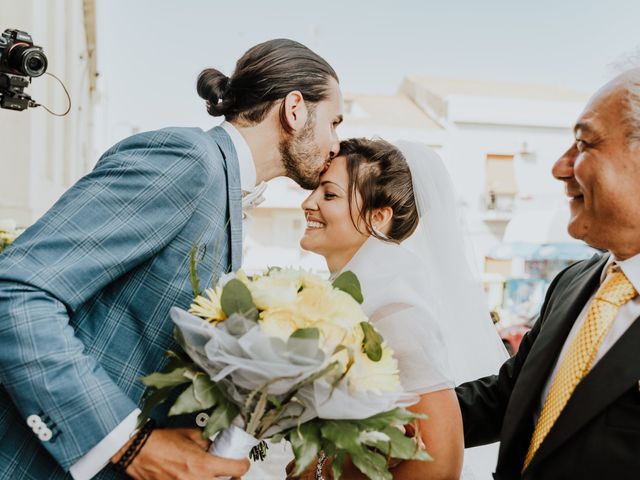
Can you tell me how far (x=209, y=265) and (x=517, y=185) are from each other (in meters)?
22.1

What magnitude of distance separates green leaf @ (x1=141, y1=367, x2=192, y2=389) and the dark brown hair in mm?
1175

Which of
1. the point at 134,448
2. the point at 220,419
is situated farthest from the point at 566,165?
the point at 134,448

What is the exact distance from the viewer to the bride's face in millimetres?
2738

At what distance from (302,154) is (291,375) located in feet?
4.37

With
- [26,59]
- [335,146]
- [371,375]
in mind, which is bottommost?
[371,375]

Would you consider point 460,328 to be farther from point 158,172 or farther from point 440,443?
point 158,172

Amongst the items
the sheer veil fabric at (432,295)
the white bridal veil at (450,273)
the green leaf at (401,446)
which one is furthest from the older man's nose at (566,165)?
the green leaf at (401,446)

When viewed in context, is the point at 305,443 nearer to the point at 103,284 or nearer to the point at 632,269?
the point at 103,284

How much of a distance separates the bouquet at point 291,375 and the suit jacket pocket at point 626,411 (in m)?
0.65

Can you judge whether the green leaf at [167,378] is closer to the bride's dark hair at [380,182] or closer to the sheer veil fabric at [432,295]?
the sheer veil fabric at [432,295]

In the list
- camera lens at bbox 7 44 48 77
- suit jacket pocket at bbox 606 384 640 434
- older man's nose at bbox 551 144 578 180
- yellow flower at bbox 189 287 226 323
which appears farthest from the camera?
camera lens at bbox 7 44 48 77

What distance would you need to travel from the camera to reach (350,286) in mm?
1406

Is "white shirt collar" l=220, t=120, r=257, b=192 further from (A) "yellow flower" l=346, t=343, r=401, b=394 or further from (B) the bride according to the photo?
(A) "yellow flower" l=346, t=343, r=401, b=394

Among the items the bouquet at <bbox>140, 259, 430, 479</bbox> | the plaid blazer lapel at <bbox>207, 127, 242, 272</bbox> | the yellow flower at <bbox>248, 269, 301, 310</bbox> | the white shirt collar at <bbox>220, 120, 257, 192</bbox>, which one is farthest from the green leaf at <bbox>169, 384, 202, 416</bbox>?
the white shirt collar at <bbox>220, 120, 257, 192</bbox>
